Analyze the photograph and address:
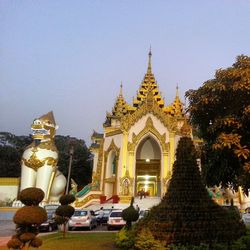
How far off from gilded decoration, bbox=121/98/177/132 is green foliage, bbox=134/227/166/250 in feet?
80.8

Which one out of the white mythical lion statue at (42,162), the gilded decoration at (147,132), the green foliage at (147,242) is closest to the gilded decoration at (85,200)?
the white mythical lion statue at (42,162)

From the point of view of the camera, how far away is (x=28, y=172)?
3188cm

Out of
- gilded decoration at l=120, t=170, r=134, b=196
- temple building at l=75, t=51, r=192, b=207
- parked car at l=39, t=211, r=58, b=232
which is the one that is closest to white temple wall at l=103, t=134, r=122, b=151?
temple building at l=75, t=51, r=192, b=207

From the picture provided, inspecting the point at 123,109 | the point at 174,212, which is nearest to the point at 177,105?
the point at 123,109

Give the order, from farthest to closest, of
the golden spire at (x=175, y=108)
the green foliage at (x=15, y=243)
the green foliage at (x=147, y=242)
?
the golden spire at (x=175, y=108) → the green foliage at (x=147, y=242) → the green foliage at (x=15, y=243)

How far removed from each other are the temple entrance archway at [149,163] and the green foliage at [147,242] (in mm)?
25291

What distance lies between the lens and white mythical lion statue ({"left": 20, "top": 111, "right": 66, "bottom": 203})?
3172 centimetres

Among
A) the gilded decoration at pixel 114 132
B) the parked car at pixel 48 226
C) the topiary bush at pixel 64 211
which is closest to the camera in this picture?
the topiary bush at pixel 64 211

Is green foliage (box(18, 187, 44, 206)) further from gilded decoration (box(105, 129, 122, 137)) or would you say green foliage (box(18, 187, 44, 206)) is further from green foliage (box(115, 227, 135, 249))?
gilded decoration (box(105, 129, 122, 137))

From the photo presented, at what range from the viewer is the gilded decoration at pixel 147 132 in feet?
115

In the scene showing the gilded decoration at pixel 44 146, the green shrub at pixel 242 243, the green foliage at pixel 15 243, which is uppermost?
the gilded decoration at pixel 44 146

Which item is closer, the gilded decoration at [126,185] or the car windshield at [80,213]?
the car windshield at [80,213]

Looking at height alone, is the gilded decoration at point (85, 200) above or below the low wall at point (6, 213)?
above

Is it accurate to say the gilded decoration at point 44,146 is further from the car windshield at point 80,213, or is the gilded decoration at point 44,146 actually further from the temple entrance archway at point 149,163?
the car windshield at point 80,213
